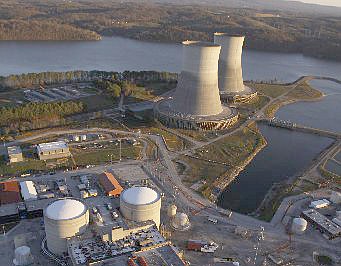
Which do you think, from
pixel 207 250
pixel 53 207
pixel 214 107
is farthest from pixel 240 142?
pixel 53 207

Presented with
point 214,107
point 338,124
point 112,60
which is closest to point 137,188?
point 214,107

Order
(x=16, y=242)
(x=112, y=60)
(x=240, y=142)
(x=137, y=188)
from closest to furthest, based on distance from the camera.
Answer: (x=16, y=242) < (x=137, y=188) < (x=240, y=142) < (x=112, y=60)

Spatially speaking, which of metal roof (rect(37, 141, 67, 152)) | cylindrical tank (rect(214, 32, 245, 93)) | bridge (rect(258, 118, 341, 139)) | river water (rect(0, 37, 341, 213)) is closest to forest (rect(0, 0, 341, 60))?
river water (rect(0, 37, 341, 213))

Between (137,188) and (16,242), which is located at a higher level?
(137,188)

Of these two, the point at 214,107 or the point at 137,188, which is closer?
the point at 137,188

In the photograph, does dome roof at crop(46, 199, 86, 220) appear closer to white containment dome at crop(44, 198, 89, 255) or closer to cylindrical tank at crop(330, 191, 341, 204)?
white containment dome at crop(44, 198, 89, 255)

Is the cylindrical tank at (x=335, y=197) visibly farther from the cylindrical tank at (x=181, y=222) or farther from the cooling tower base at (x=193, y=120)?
the cooling tower base at (x=193, y=120)

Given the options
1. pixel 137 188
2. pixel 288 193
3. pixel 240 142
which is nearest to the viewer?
pixel 137 188

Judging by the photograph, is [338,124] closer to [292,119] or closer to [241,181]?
[292,119]

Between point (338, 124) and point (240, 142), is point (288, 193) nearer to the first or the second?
point (240, 142)
